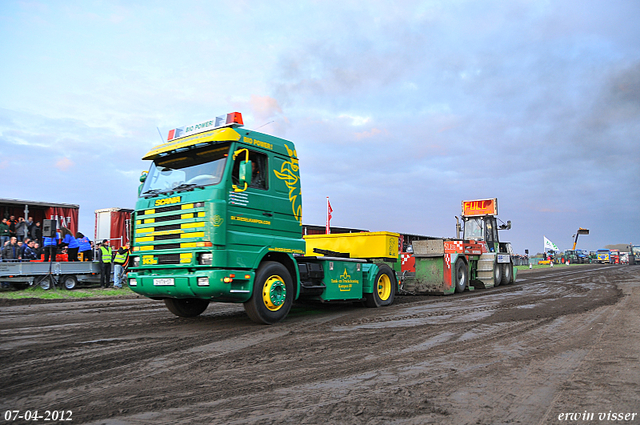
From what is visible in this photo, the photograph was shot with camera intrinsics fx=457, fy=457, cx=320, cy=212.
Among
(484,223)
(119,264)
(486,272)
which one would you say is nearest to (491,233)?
(484,223)

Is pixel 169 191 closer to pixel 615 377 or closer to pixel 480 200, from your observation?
pixel 615 377

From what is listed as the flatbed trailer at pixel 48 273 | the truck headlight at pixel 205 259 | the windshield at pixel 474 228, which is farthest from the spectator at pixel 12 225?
the windshield at pixel 474 228

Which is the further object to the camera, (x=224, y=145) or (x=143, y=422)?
(x=224, y=145)

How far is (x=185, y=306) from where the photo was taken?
30.2 feet

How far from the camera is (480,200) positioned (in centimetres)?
2100

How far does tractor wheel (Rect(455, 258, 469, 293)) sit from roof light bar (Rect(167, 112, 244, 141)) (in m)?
10.4

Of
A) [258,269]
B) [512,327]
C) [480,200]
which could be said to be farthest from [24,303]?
[480,200]

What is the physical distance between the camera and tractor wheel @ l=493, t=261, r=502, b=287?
18875 millimetres

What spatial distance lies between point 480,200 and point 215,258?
16.7 meters

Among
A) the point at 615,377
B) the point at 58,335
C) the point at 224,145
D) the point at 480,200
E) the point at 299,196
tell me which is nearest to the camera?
the point at 615,377

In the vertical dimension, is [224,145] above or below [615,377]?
above

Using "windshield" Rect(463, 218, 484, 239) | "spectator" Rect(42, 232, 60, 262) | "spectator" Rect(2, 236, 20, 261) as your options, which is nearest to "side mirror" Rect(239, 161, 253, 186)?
"spectator" Rect(42, 232, 60, 262)

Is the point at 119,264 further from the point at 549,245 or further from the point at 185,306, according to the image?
the point at 549,245

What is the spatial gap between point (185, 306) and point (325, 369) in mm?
5192
